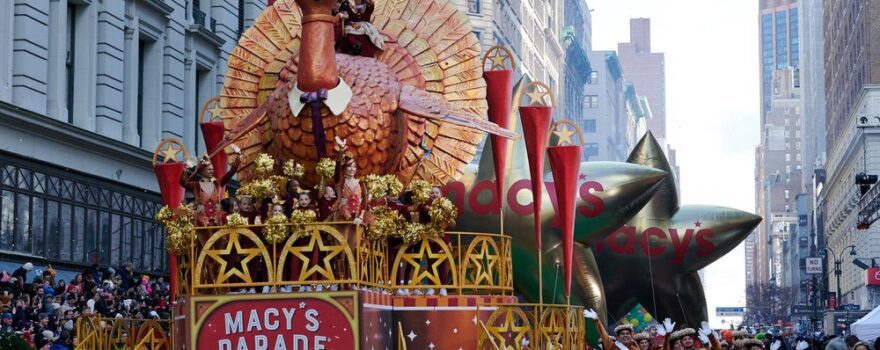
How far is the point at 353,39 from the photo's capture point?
18953 mm

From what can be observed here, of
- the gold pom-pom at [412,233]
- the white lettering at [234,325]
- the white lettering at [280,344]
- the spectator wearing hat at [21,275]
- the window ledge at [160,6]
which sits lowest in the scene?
the white lettering at [280,344]

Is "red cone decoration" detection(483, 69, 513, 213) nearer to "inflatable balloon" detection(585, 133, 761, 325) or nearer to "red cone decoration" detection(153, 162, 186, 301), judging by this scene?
"red cone decoration" detection(153, 162, 186, 301)

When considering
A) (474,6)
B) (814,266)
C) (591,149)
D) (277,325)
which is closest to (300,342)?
(277,325)

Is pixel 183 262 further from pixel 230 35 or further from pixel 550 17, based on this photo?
pixel 550 17

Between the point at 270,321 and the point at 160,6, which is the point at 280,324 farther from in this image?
the point at 160,6

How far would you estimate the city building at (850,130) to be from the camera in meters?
77.4

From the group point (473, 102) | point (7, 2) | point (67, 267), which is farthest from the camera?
point (67, 267)

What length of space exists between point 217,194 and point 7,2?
18.1 m

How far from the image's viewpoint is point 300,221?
15.8 m

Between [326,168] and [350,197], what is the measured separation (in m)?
0.65

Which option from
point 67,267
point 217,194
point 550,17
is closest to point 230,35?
point 67,267

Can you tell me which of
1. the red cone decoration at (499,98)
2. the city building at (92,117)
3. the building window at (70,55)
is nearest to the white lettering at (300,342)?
the red cone decoration at (499,98)

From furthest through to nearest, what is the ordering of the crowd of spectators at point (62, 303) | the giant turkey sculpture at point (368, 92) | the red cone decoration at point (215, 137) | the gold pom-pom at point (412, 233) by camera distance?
the crowd of spectators at point (62, 303) < the red cone decoration at point (215, 137) < the giant turkey sculpture at point (368, 92) < the gold pom-pom at point (412, 233)

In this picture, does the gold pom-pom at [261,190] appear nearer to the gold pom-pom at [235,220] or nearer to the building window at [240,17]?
the gold pom-pom at [235,220]
